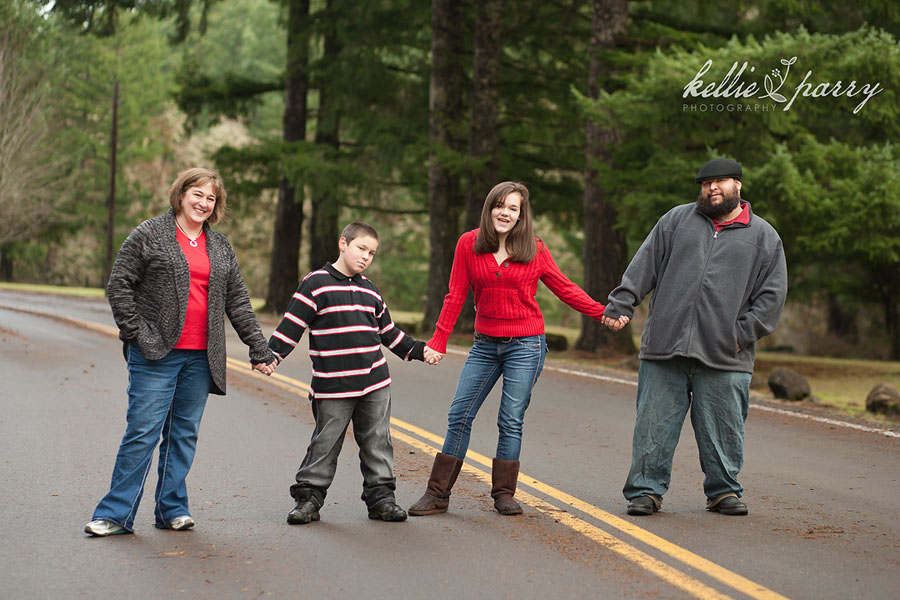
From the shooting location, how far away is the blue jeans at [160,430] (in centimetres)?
589

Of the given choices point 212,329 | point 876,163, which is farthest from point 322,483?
point 876,163

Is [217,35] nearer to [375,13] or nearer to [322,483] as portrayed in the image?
[375,13]

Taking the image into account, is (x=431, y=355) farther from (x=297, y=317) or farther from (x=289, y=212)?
(x=289, y=212)

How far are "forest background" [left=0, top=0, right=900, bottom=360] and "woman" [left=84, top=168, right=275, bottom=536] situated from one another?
9944 millimetres

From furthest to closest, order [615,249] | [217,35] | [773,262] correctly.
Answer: [217,35]
[615,249]
[773,262]

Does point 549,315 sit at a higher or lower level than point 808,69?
lower

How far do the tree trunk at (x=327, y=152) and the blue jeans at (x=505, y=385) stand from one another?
21567 millimetres

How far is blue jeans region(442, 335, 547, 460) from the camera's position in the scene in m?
6.54

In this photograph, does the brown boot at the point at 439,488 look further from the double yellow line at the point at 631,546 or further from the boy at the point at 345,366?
the double yellow line at the point at 631,546

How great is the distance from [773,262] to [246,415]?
19.3 ft

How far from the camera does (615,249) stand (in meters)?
20.3

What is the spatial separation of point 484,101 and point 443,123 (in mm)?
1584

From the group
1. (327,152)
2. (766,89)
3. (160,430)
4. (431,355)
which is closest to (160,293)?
(160,430)

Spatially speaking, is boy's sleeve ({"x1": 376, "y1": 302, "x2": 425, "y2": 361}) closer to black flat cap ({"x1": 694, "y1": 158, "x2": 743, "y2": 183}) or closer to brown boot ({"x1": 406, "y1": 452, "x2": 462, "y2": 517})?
brown boot ({"x1": 406, "y1": 452, "x2": 462, "y2": 517})
